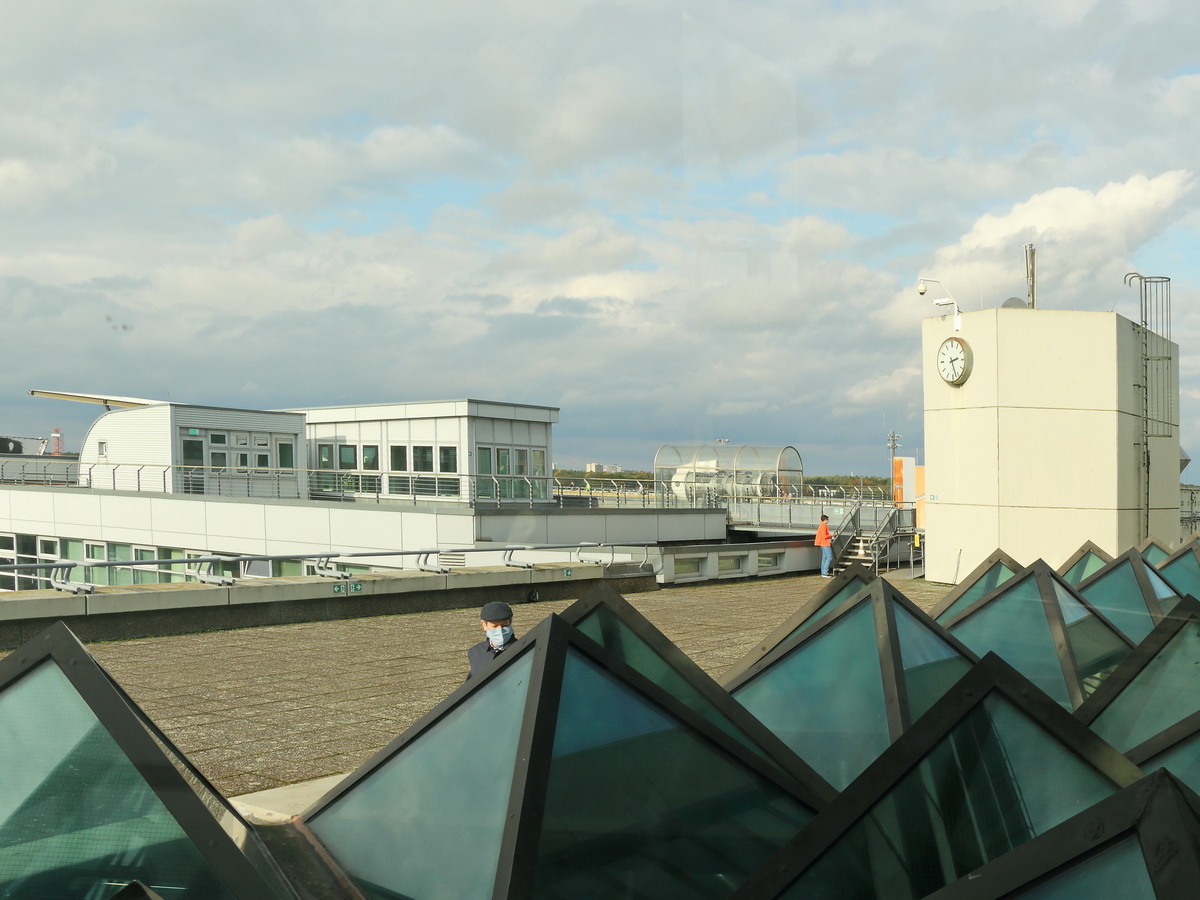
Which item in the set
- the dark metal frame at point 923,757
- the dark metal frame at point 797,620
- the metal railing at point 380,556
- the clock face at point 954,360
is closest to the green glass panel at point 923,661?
the dark metal frame at point 797,620

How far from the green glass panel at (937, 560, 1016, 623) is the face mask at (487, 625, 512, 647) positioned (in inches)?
136

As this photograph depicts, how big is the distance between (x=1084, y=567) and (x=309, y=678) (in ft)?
26.5

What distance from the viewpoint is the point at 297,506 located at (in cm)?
2619

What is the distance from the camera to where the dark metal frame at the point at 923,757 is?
8.54 feet

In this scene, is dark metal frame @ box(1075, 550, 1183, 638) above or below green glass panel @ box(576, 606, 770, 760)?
below

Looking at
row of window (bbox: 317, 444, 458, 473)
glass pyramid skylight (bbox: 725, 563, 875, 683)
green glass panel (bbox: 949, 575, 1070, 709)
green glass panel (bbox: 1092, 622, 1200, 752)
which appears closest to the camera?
green glass panel (bbox: 1092, 622, 1200, 752)

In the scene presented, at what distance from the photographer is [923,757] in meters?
2.75

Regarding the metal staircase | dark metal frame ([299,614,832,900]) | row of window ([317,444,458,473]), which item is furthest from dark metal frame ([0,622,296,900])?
row of window ([317,444,458,473])

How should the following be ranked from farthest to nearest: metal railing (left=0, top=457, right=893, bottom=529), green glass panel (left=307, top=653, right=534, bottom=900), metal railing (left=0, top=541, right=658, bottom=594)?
metal railing (left=0, top=457, right=893, bottom=529)
metal railing (left=0, top=541, right=658, bottom=594)
green glass panel (left=307, top=653, right=534, bottom=900)

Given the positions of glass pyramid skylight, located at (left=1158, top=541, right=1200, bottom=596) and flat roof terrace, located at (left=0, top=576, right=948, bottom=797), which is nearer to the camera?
flat roof terrace, located at (left=0, top=576, right=948, bottom=797)

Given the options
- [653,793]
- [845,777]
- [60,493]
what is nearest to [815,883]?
[653,793]

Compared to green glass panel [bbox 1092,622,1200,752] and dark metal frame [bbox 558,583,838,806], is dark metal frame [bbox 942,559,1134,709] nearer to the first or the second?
green glass panel [bbox 1092,622,1200,752]

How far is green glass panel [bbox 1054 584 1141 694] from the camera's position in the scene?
6.96 metres

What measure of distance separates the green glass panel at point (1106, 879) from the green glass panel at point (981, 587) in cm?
623
